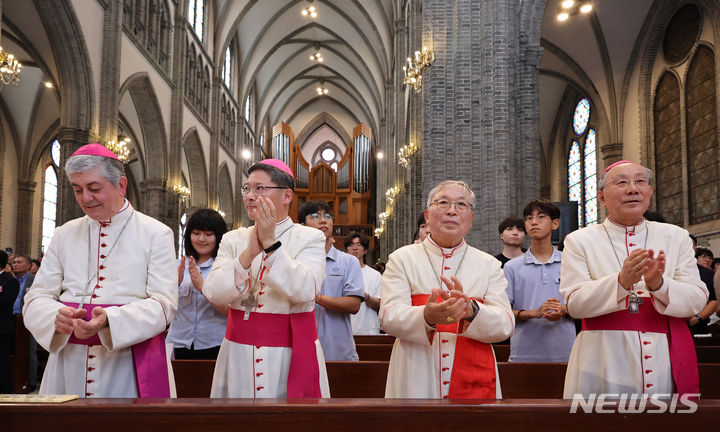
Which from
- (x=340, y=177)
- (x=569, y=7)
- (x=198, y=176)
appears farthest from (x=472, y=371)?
(x=340, y=177)

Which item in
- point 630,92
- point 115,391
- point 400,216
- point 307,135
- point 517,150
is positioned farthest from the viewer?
point 307,135

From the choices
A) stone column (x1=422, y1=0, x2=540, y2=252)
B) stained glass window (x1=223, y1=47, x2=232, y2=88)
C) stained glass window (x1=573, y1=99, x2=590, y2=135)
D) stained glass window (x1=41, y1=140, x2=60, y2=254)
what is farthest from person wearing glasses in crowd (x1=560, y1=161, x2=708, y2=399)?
stained glass window (x1=223, y1=47, x2=232, y2=88)

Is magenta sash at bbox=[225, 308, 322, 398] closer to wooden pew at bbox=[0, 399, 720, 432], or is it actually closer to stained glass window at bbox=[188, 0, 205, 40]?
wooden pew at bbox=[0, 399, 720, 432]

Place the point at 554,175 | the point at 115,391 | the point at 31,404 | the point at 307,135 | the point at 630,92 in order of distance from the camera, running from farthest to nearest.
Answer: the point at 307,135 < the point at 554,175 < the point at 630,92 < the point at 115,391 < the point at 31,404

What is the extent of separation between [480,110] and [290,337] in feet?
26.6

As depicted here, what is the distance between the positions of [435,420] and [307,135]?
38.5 m

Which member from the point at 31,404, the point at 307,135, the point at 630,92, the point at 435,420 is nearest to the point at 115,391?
the point at 31,404

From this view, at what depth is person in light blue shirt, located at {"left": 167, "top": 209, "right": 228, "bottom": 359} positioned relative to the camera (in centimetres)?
374

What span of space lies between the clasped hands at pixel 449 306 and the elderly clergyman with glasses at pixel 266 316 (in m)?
0.51

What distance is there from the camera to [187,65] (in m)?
19.9

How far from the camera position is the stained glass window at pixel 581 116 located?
19891 mm

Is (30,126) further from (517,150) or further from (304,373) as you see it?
(304,373)

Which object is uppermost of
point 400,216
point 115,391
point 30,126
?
point 30,126

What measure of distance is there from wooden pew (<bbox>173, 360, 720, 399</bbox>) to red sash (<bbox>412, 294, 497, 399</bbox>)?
118 centimetres
